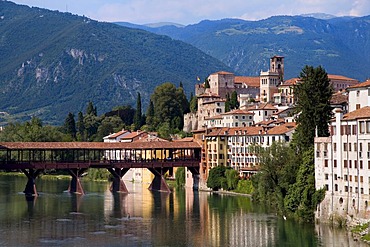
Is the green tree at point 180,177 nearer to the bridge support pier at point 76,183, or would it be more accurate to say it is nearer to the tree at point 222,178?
the tree at point 222,178

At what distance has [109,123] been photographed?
181 m

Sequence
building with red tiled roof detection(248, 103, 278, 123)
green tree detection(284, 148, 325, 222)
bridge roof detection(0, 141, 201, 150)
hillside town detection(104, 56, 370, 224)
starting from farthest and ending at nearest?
building with red tiled roof detection(248, 103, 278, 123) < bridge roof detection(0, 141, 201, 150) < green tree detection(284, 148, 325, 222) < hillside town detection(104, 56, 370, 224)

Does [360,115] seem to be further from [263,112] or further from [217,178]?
[263,112]

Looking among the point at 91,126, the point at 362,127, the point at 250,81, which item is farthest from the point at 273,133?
the point at 91,126

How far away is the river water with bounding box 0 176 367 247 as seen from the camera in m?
59.1

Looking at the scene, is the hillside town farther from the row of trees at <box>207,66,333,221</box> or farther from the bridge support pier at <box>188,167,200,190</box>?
the row of trees at <box>207,66,333,221</box>

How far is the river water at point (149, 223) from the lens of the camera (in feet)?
194

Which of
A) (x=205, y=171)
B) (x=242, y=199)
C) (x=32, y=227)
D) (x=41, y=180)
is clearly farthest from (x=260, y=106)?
(x=32, y=227)

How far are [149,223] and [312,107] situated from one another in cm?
1737

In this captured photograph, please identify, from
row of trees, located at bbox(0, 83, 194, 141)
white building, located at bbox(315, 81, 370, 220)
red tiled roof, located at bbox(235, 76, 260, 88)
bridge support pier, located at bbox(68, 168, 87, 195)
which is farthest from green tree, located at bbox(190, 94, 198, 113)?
white building, located at bbox(315, 81, 370, 220)

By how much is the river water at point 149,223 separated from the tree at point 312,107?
7.80m

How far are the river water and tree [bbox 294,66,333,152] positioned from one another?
7799 mm

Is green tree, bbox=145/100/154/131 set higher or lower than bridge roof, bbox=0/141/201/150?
higher

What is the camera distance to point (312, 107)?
73062mm
